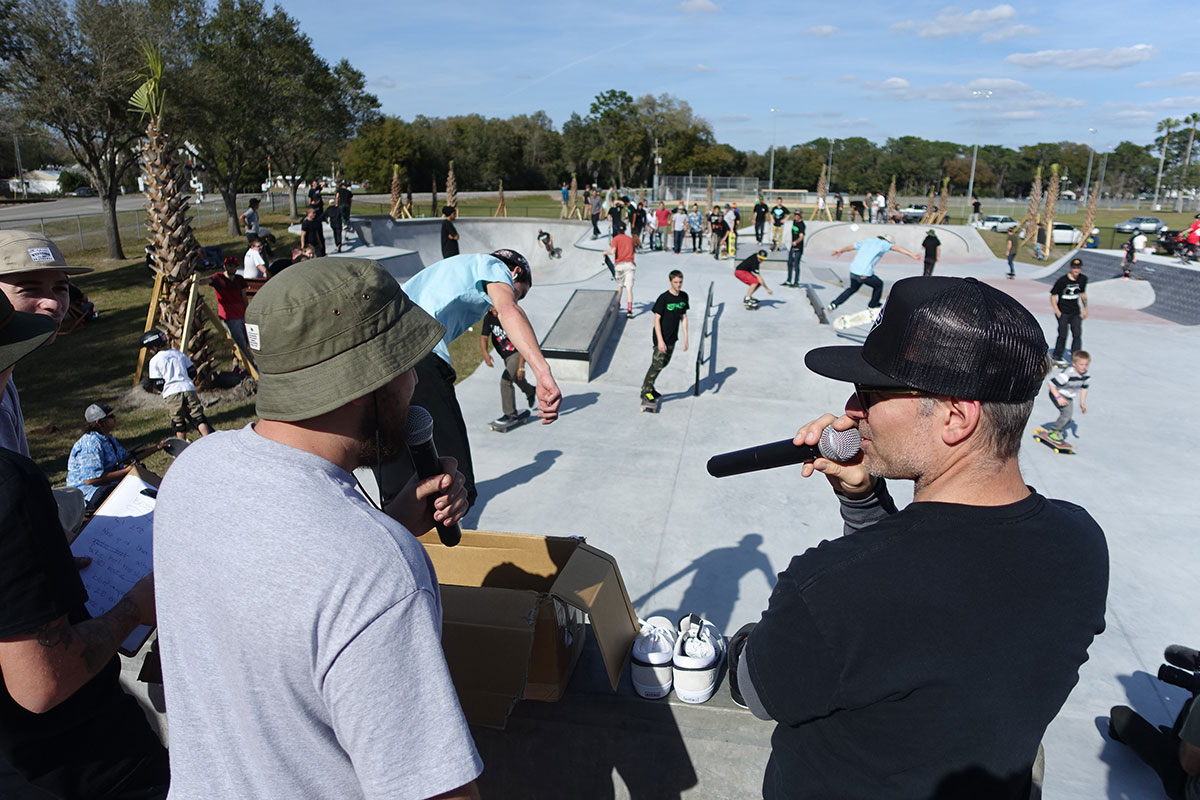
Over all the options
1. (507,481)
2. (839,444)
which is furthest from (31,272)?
(507,481)

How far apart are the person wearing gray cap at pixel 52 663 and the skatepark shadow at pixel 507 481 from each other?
4166 mm

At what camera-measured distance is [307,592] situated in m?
1.12

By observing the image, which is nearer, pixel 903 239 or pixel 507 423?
pixel 507 423

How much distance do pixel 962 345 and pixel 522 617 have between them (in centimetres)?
185

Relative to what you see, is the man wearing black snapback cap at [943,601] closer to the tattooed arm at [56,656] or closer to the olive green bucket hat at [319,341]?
the olive green bucket hat at [319,341]

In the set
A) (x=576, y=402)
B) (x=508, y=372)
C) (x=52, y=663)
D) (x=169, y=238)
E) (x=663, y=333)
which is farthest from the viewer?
(x=169, y=238)

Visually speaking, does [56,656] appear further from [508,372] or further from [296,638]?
[508,372]

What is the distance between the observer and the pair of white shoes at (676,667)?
280 cm

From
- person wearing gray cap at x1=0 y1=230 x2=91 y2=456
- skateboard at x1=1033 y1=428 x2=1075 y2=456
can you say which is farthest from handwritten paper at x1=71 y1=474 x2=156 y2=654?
skateboard at x1=1033 y1=428 x2=1075 y2=456

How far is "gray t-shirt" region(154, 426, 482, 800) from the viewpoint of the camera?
112 cm

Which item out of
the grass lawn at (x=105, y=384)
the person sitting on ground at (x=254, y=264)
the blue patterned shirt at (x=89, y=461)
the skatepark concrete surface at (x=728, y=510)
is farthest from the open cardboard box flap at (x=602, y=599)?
the person sitting on ground at (x=254, y=264)

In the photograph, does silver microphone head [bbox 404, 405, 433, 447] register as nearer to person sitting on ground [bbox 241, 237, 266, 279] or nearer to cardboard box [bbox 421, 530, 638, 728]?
cardboard box [bbox 421, 530, 638, 728]

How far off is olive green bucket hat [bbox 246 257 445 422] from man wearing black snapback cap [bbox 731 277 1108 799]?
3.01 ft

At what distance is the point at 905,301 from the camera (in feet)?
4.73
